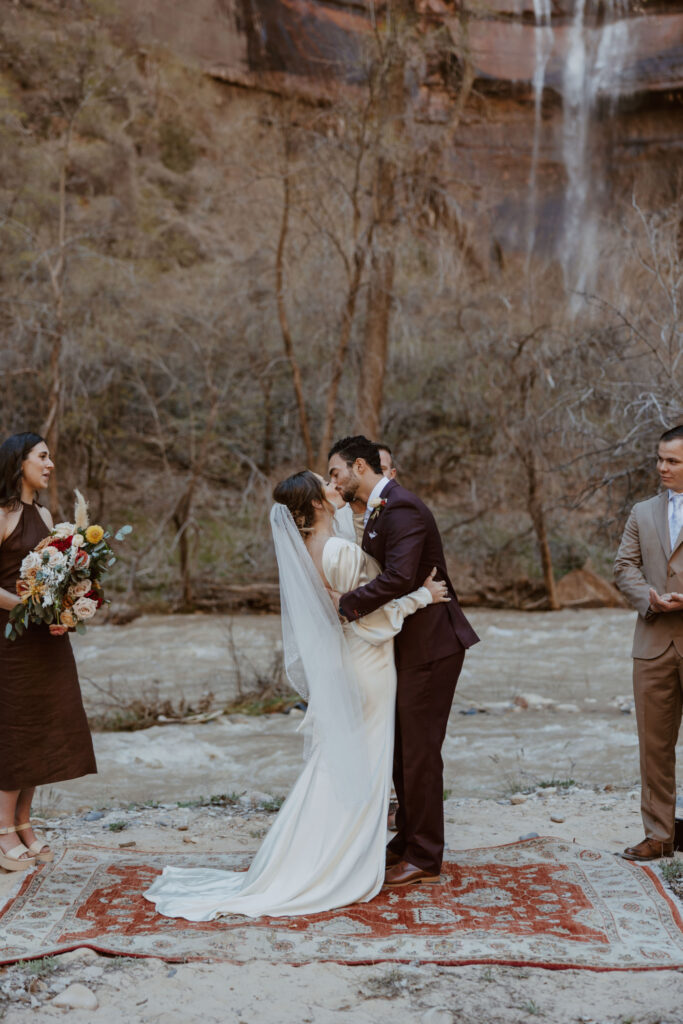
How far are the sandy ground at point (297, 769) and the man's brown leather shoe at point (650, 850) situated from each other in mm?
344

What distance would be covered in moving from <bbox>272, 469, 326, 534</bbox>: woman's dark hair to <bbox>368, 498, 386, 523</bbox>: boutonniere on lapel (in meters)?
0.24

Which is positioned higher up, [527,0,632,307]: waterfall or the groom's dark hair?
[527,0,632,307]: waterfall

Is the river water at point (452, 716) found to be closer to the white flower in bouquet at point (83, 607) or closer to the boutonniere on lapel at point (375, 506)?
the white flower in bouquet at point (83, 607)

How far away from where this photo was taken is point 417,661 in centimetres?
478

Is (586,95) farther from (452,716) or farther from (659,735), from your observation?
(659,735)

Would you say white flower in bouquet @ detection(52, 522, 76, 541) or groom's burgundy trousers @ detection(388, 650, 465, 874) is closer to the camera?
groom's burgundy trousers @ detection(388, 650, 465, 874)

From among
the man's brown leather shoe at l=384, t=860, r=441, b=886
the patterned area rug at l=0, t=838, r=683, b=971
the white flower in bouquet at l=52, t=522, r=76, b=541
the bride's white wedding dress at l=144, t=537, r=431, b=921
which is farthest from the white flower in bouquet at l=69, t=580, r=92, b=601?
the man's brown leather shoe at l=384, t=860, r=441, b=886

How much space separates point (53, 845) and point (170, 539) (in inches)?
520

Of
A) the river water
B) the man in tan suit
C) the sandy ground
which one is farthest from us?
the river water

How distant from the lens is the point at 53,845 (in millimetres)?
5512

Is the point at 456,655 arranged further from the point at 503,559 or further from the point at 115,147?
the point at 115,147

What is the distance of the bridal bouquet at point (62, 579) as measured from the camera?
4.79 metres

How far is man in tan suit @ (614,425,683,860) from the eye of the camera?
16.7 ft

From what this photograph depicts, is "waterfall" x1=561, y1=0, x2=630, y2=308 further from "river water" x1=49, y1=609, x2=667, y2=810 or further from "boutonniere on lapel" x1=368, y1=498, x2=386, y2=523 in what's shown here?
"boutonniere on lapel" x1=368, y1=498, x2=386, y2=523
